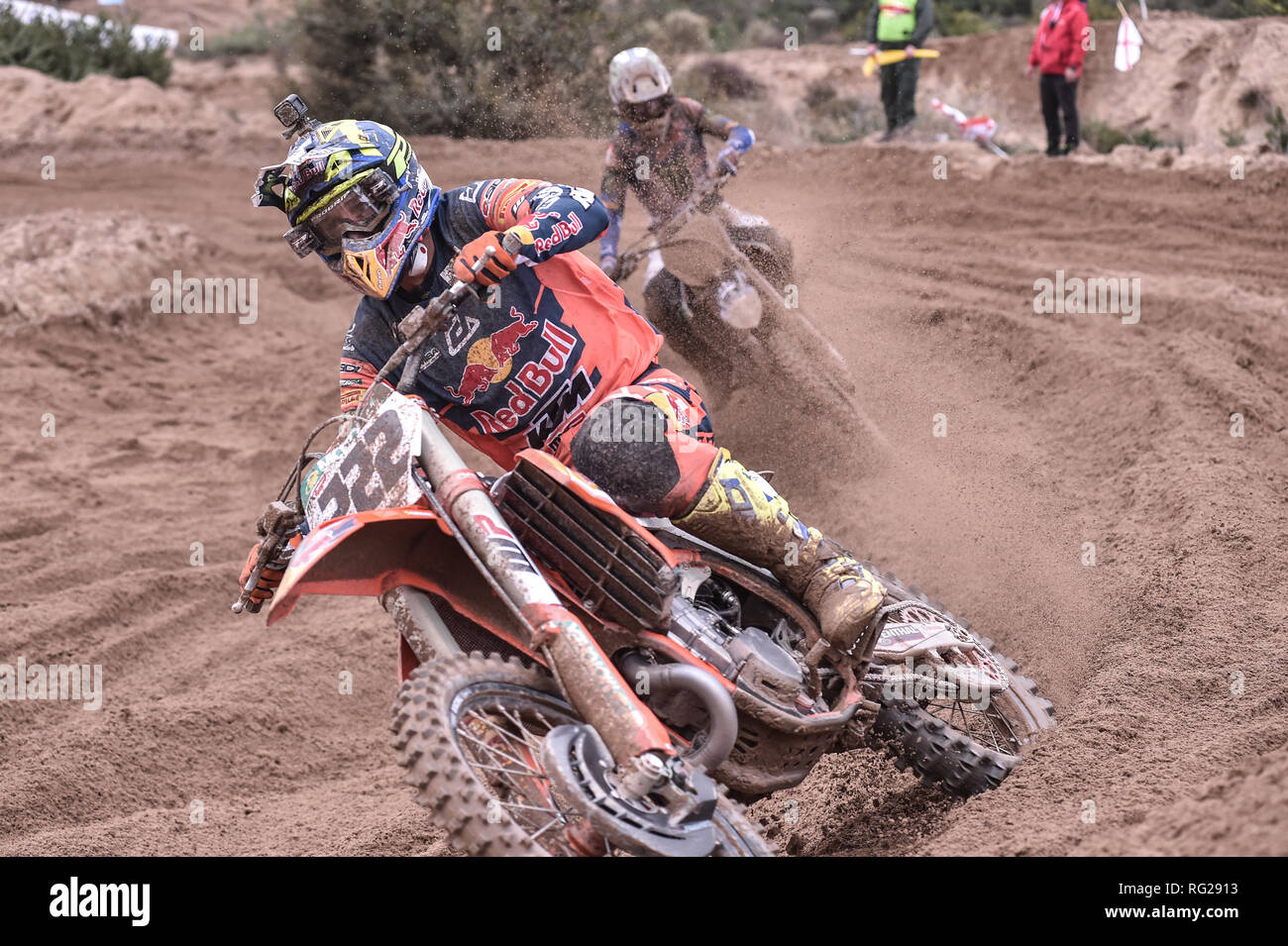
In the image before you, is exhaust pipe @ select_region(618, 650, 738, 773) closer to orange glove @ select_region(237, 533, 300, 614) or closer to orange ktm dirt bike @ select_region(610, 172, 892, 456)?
orange glove @ select_region(237, 533, 300, 614)

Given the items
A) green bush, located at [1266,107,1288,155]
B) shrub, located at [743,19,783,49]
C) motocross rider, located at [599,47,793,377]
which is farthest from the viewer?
Answer: shrub, located at [743,19,783,49]

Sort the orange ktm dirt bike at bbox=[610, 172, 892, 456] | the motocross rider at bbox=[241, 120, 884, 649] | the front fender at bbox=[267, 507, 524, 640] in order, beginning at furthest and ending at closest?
the orange ktm dirt bike at bbox=[610, 172, 892, 456] → the motocross rider at bbox=[241, 120, 884, 649] → the front fender at bbox=[267, 507, 524, 640]

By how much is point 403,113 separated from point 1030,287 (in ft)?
30.7

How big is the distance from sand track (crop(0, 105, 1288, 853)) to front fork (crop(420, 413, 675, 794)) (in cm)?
110

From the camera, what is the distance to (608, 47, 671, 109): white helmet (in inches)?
298

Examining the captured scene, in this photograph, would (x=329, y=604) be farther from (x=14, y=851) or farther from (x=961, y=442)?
(x=961, y=442)

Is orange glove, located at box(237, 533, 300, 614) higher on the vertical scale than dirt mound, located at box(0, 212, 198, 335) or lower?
higher

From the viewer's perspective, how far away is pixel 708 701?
3291 mm

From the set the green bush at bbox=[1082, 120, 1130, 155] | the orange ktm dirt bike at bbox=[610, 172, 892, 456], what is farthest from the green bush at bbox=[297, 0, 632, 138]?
the orange ktm dirt bike at bbox=[610, 172, 892, 456]

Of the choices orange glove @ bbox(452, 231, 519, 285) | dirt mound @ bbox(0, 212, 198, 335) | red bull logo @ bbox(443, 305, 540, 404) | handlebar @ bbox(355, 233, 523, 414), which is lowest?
dirt mound @ bbox(0, 212, 198, 335)

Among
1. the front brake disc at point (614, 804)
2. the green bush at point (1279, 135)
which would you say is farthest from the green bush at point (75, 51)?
the front brake disc at point (614, 804)

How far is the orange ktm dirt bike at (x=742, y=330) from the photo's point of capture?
7.00 m

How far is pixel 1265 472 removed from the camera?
6008 millimetres

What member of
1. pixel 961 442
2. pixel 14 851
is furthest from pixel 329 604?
pixel 961 442
